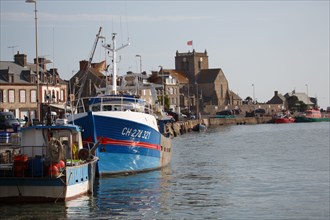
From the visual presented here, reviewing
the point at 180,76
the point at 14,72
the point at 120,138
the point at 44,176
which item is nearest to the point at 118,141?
the point at 120,138

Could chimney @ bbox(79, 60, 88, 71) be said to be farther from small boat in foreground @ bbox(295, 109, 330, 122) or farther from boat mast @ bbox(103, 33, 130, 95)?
small boat in foreground @ bbox(295, 109, 330, 122)

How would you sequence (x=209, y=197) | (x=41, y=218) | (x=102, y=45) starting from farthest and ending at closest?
1. (x=102, y=45)
2. (x=209, y=197)
3. (x=41, y=218)

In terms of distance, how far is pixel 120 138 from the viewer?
4022 centimetres

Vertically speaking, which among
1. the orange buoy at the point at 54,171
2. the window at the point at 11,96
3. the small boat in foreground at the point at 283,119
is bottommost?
the orange buoy at the point at 54,171

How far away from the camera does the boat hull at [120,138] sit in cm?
3894

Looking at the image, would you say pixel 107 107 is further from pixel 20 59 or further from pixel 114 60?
pixel 20 59

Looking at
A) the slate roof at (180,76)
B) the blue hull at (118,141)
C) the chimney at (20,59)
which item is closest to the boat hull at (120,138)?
the blue hull at (118,141)

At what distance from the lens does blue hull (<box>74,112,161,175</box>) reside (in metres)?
38.8

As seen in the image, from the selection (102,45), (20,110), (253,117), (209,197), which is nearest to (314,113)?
(253,117)

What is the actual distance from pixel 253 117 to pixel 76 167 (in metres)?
157

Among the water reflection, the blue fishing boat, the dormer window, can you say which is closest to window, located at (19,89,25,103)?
the dormer window

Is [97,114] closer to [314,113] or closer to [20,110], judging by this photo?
[20,110]

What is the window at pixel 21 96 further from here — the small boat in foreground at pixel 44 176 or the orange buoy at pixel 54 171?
the orange buoy at pixel 54 171

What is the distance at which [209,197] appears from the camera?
108 ft
